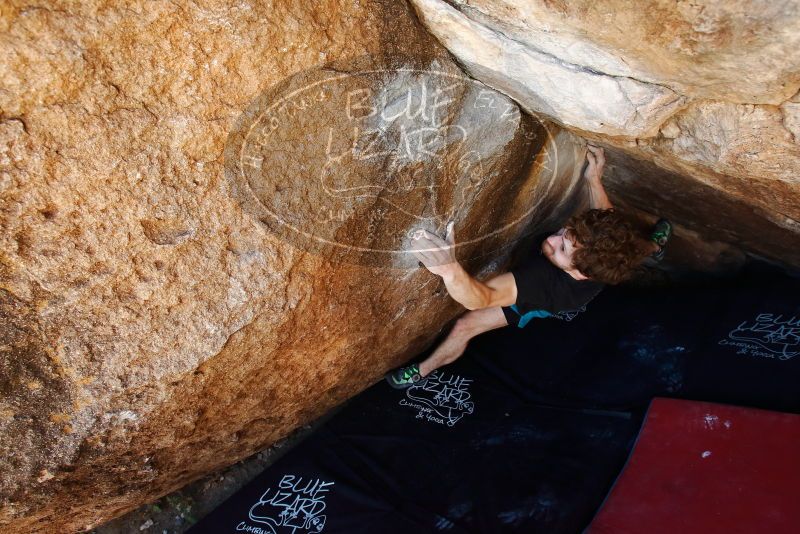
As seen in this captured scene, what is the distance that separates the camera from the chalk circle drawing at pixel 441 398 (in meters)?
2.50

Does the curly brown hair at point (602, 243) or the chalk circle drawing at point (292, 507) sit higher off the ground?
the curly brown hair at point (602, 243)

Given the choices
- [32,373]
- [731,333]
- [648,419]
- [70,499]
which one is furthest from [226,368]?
[731,333]

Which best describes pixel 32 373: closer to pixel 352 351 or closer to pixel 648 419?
pixel 352 351

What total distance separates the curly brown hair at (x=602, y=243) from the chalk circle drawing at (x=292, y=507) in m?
1.28

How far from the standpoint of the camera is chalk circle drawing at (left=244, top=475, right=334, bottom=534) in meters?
2.11

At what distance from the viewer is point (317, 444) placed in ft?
7.84

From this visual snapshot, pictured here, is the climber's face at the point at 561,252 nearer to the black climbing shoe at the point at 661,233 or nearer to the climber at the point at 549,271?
the climber at the point at 549,271

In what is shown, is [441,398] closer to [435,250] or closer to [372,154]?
[435,250]

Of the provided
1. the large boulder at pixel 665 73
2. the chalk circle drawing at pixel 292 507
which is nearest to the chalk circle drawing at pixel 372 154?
the large boulder at pixel 665 73

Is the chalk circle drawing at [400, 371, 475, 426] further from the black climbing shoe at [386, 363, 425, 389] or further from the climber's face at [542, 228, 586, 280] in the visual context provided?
the climber's face at [542, 228, 586, 280]

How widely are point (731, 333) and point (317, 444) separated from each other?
1.80m

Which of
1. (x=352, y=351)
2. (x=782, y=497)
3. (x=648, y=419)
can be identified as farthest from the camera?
(x=648, y=419)

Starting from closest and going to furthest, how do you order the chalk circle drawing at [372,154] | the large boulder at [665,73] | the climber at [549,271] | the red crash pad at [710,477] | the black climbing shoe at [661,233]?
the large boulder at [665,73] < the chalk circle drawing at [372,154] < the red crash pad at [710,477] < the climber at [549,271] < the black climbing shoe at [661,233]

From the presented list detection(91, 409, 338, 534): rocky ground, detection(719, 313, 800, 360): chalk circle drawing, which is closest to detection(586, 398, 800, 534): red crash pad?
detection(719, 313, 800, 360): chalk circle drawing
